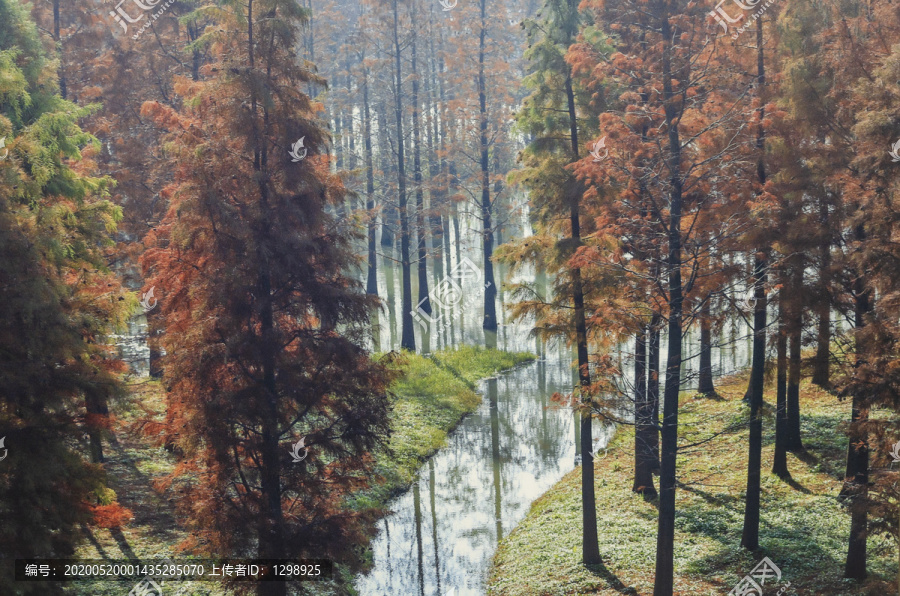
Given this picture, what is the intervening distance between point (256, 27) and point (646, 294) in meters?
8.47

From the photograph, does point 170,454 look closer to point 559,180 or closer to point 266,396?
point 266,396

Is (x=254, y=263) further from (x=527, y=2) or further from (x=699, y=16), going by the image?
(x=527, y=2)

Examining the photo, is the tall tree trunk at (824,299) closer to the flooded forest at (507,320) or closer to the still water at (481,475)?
the flooded forest at (507,320)

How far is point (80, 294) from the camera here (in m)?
11.2

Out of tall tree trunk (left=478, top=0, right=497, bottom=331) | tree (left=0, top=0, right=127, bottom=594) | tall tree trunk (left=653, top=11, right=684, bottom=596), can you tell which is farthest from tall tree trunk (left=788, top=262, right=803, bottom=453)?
tall tree trunk (left=478, top=0, right=497, bottom=331)

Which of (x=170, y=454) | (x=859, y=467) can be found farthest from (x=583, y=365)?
(x=170, y=454)

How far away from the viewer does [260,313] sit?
1046 centimetres

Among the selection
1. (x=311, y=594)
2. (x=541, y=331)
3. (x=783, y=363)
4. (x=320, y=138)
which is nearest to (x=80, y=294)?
(x=320, y=138)

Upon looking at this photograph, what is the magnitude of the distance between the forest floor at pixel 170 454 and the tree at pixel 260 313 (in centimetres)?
108

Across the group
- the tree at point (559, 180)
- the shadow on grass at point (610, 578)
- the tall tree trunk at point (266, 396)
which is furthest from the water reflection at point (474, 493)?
the tall tree trunk at point (266, 396)

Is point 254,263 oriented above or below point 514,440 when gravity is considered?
above

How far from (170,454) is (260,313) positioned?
9.02 metres

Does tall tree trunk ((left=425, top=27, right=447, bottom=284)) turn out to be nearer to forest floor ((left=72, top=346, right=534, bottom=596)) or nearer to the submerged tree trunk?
the submerged tree trunk

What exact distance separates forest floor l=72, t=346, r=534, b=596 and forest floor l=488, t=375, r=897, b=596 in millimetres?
4029
